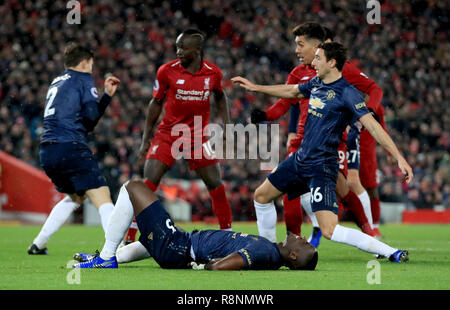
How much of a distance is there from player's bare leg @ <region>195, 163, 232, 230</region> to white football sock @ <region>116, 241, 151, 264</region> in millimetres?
2592

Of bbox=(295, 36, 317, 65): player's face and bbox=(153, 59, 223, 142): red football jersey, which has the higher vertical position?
bbox=(295, 36, 317, 65): player's face

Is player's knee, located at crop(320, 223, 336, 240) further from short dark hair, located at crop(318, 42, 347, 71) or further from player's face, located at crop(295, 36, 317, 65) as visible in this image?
player's face, located at crop(295, 36, 317, 65)

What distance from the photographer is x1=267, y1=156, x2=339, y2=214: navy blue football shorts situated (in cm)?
703

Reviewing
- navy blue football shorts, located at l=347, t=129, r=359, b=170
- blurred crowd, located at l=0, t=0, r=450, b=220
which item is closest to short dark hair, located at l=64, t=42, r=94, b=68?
navy blue football shorts, located at l=347, t=129, r=359, b=170

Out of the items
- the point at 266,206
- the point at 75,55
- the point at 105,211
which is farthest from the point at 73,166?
the point at 266,206

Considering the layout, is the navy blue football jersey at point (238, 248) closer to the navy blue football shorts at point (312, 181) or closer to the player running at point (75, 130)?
the navy blue football shorts at point (312, 181)

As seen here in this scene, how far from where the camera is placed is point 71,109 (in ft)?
26.0

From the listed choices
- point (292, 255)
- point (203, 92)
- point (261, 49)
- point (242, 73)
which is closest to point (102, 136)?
point (242, 73)

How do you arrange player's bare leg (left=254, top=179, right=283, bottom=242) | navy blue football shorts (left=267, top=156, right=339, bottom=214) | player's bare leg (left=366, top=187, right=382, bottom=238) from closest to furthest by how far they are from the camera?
navy blue football shorts (left=267, top=156, right=339, bottom=214) < player's bare leg (left=254, top=179, right=283, bottom=242) < player's bare leg (left=366, top=187, right=382, bottom=238)

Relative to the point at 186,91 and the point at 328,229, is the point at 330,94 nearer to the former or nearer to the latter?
the point at 328,229

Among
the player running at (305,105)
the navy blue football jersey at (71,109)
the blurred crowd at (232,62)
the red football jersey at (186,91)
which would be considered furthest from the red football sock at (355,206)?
the blurred crowd at (232,62)

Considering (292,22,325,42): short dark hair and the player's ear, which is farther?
(292,22,325,42): short dark hair
